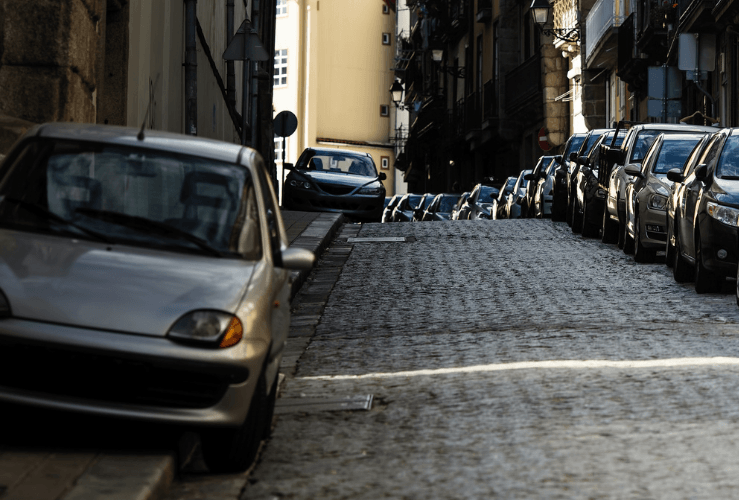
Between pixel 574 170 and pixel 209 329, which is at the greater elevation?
pixel 574 170

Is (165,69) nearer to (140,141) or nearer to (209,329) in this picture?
(140,141)

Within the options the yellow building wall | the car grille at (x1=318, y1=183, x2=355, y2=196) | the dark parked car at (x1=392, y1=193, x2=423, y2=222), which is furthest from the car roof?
the dark parked car at (x1=392, y1=193, x2=423, y2=222)

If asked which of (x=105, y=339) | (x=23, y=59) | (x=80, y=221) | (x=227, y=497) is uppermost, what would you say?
(x=23, y=59)

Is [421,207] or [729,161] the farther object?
[421,207]

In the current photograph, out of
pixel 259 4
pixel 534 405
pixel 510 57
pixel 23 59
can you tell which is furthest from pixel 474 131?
pixel 534 405

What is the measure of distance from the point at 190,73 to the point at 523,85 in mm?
29841

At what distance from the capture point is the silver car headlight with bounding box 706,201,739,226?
12.4 metres

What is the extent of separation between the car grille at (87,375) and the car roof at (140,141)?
57.6 inches

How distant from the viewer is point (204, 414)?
5785mm

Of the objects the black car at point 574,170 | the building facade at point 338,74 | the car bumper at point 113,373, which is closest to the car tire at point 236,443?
the car bumper at point 113,373

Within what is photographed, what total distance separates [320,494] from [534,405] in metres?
2.04

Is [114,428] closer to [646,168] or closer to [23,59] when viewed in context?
[23,59]

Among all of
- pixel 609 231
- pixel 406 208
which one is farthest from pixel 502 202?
pixel 609 231

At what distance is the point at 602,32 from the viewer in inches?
1480
